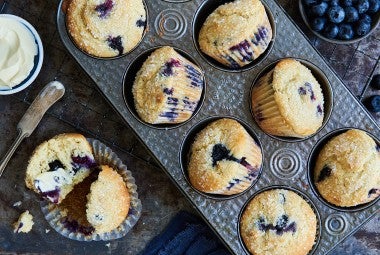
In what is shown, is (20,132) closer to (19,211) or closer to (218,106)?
(19,211)

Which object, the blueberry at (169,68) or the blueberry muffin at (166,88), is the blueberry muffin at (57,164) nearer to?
the blueberry muffin at (166,88)

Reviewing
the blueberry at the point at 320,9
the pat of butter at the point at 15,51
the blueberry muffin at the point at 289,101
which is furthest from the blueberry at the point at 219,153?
the pat of butter at the point at 15,51

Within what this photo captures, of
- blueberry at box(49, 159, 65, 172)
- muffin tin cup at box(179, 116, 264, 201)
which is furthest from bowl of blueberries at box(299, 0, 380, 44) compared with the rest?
blueberry at box(49, 159, 65, 172)

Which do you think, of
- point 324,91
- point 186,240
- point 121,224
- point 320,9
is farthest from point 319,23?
point 121,224

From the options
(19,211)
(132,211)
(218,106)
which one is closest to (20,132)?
(19,211)

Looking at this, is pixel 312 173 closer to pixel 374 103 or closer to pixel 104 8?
pixel 374 103

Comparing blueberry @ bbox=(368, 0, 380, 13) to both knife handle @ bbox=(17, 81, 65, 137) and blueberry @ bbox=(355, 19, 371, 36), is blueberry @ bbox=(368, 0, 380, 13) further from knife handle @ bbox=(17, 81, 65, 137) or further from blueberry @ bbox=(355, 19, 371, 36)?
knife handle @ bbox=(17, 81, 65, 137)
